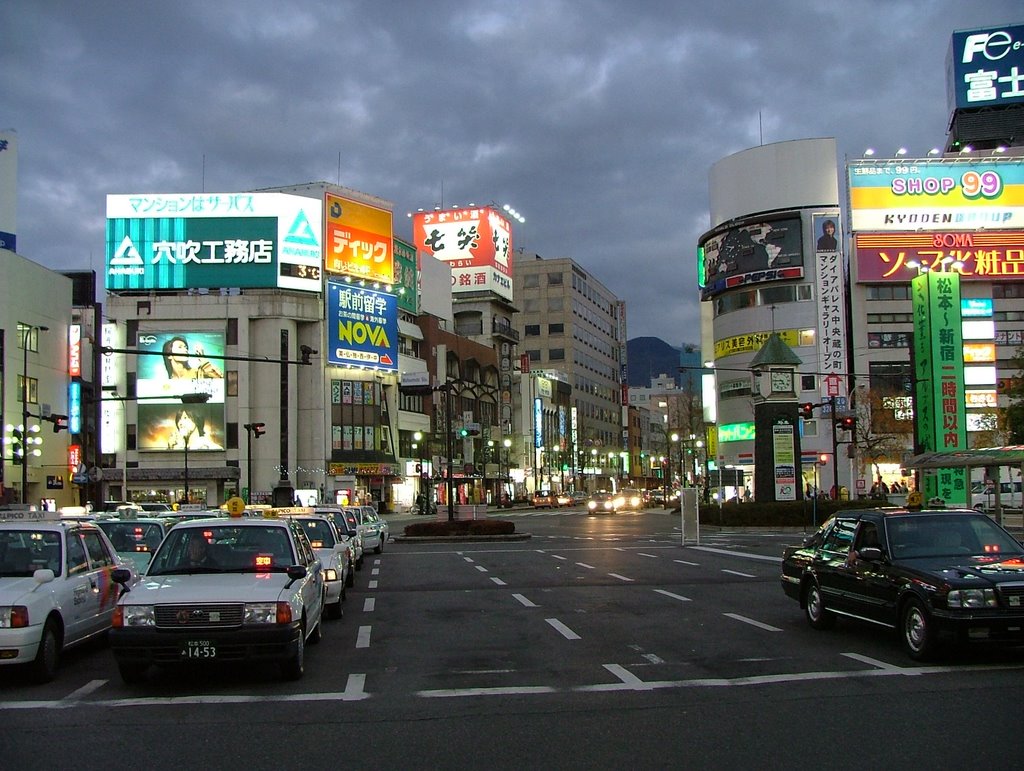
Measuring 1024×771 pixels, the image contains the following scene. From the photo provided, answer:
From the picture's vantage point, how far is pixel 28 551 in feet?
37.0

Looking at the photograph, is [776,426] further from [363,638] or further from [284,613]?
[284,613]

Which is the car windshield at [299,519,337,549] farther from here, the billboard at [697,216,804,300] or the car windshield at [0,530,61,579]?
the billboard at [697,216,804,300]

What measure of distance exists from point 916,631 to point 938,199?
7511 cm

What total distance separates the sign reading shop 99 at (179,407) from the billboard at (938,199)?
163ft

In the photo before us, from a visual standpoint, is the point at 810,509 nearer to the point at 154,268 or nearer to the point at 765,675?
the point at 765,675

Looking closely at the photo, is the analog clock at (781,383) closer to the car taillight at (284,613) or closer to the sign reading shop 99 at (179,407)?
the car taillight at (284,613)

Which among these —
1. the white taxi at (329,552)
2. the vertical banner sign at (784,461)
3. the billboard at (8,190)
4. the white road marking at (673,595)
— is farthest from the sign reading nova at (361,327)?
the white road marking at (673,595)

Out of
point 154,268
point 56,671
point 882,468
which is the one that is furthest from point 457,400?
point 56,671

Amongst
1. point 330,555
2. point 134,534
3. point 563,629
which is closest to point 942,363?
point 330,555

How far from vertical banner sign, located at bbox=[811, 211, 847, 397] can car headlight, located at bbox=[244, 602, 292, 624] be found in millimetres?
69165

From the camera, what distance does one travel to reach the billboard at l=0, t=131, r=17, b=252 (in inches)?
2243

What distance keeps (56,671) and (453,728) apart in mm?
5124

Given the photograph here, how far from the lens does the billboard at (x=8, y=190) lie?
2243 inches

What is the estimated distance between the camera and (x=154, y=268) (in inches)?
2916
